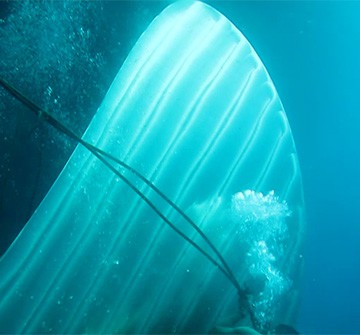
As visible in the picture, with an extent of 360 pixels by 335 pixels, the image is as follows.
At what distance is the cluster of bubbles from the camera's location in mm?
2930

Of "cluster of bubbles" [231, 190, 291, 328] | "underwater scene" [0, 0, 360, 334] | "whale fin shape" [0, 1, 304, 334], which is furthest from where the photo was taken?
"cluster of bubbles" [231, 190, 291, 328]

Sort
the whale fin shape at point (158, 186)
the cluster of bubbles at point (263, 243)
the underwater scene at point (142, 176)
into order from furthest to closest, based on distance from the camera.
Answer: the cluster of bubbles at point (263, 243), the whale fin shape at point (158, 186), the underwater scene at point (142, 176)

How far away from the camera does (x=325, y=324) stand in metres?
18.4

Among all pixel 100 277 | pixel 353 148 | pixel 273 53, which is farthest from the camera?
pixel 353 148

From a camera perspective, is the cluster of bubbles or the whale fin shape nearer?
the whale fin shape

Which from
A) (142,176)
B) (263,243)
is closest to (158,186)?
(142,176)

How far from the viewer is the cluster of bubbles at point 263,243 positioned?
2930 millimetres

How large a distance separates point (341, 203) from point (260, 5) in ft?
35.4

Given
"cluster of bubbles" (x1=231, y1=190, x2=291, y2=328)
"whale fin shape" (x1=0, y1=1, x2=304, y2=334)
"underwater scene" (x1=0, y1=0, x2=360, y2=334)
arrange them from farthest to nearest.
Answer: "cluster of bubbles" (x1=231, y1=190, x2=291, y2=328) < "whale fin shape" (x1=0, y1=1, x2=304, y2=334) < "underwater scene" (x1=0, y1=0, x2=360, y2=334)

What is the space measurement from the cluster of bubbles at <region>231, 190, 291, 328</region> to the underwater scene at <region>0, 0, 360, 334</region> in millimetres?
14

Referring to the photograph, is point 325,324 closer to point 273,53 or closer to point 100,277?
point 273,53

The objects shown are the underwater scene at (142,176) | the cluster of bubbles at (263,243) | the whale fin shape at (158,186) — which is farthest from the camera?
the cluster of bubbles at (263,243)

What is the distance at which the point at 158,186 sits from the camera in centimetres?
253

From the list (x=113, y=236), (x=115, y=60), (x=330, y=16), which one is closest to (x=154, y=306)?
(x=113, y=236)
